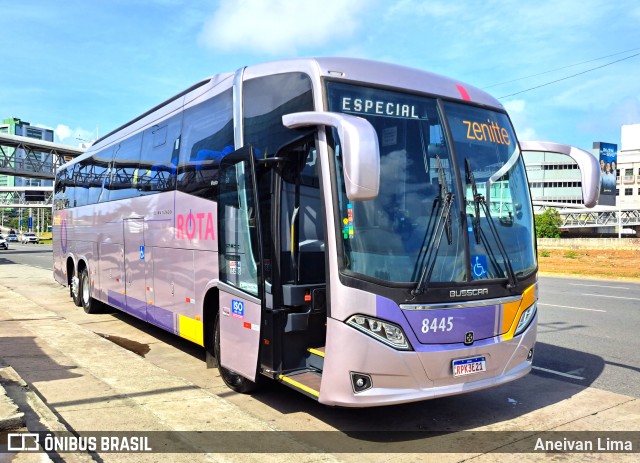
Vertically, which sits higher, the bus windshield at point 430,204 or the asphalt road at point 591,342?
the bus windshield at point 430,204

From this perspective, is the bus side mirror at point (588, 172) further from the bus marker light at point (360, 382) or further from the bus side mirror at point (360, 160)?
the bus marker light at point (360, 382)

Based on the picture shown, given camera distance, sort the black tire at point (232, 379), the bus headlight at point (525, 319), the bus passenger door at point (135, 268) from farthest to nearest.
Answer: the bus passenger door at point (135, 268) → the black tire at point (232, 379) → the bus headlight at point (525, 319)

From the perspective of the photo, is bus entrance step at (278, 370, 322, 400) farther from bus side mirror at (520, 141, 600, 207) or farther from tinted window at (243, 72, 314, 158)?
bus side mirror at (520, 141, 600, 207)

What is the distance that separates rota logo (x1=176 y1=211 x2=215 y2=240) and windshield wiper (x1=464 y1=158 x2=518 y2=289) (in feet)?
10.3

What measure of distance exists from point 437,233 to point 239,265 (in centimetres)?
221

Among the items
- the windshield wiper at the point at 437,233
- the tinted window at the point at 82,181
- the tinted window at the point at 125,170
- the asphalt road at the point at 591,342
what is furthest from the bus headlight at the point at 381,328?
the tinted window at the point at 82,181

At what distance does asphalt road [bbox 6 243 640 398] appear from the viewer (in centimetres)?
753

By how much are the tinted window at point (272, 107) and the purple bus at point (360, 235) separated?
0.07 ft

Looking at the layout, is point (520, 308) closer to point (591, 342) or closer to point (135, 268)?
point (591, 342)

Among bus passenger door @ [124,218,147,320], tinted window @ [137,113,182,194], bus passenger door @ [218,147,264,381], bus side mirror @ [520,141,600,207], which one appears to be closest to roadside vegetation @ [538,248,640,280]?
bus side mirror @ [520,141,600,207]

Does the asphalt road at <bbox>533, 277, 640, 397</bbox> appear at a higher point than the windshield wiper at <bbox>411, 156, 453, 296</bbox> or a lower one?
lower

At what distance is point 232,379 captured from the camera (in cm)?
687

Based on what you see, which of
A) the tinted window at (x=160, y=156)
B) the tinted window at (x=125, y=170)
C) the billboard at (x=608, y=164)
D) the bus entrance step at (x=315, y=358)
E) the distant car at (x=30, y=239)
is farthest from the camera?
the distant car at (x=30, y=239)

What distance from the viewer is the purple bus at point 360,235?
5020 mm
